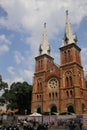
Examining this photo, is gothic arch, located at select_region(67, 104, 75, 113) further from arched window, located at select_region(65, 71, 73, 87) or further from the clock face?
the clock face

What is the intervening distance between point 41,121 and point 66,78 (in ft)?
70.5

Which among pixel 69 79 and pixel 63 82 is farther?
pixel 63 82

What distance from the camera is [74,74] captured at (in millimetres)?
52281

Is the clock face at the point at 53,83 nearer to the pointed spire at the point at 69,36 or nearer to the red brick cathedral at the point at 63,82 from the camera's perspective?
the red brick cathedral at the point at 63,82

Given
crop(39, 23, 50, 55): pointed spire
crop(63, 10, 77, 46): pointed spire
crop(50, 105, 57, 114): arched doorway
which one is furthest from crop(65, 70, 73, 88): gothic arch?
crop(39, 23, 50, 55): pointed spire

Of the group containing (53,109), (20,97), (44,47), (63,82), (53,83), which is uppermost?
(44,47)

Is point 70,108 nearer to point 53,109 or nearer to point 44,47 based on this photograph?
point 53,109

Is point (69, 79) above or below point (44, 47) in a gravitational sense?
below

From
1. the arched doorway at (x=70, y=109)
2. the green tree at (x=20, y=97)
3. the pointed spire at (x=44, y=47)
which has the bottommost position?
the arched doorway at (x=70, y=109)

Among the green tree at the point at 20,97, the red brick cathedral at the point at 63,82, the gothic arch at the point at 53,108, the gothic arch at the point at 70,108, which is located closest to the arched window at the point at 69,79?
the red brick cathedral at the point at 63,82

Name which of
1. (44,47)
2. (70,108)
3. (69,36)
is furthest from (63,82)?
(44,47)

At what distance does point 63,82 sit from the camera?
54312 mm

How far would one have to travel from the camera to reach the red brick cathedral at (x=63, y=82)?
51.2 metres

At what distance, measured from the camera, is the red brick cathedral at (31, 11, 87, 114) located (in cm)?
5116
